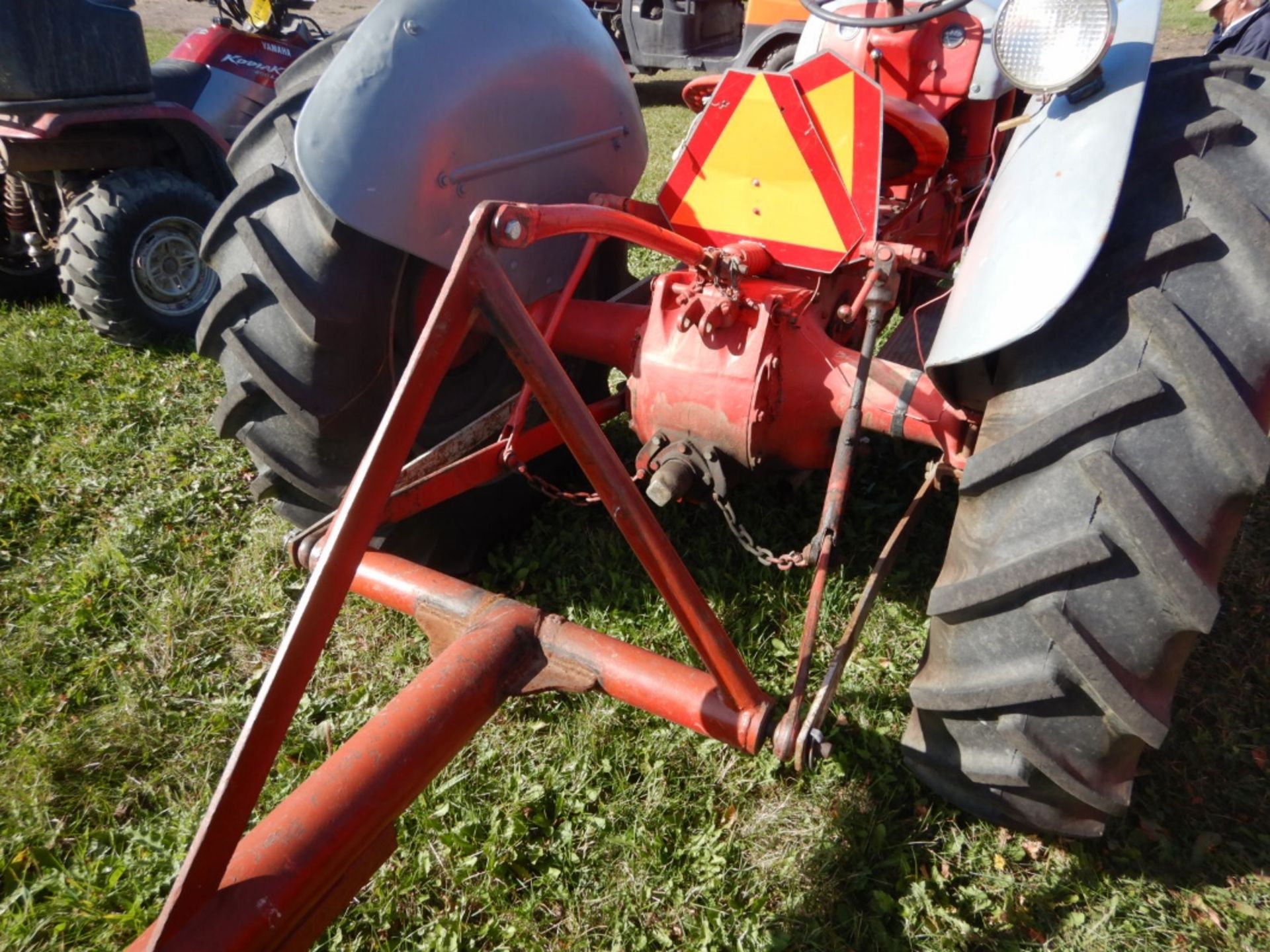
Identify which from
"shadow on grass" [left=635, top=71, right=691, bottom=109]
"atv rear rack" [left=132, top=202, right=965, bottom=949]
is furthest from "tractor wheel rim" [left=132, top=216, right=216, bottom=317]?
"shadow on grass" [left=635, top=71, right=691, bottom=109]

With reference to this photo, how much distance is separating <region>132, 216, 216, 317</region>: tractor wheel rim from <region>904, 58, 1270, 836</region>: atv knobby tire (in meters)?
3.90

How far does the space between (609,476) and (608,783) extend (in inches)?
38.7

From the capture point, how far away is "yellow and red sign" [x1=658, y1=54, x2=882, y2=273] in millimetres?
2006

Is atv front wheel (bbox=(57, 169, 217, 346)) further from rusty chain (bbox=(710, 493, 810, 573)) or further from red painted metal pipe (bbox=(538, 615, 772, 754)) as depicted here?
red painted metal pipe (bbox=(538, 615, 772, 754))

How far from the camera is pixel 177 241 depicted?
14.3 ft

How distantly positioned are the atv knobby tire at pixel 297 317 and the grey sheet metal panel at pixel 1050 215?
1.21m

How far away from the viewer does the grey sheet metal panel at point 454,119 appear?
173 centimetres

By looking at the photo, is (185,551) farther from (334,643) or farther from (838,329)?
(838,329)

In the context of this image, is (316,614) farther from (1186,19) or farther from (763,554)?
(1186,19)

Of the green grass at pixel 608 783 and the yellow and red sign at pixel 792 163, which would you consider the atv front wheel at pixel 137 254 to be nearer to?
the green grass at pixel 608 783

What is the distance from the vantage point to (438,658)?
61.9 inches

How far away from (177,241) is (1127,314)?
14.2ft

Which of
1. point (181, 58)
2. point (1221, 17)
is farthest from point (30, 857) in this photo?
point (1221, 17)

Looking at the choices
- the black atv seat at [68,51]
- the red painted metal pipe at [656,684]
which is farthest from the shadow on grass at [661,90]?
the red painted metal pipe at [656,684]
